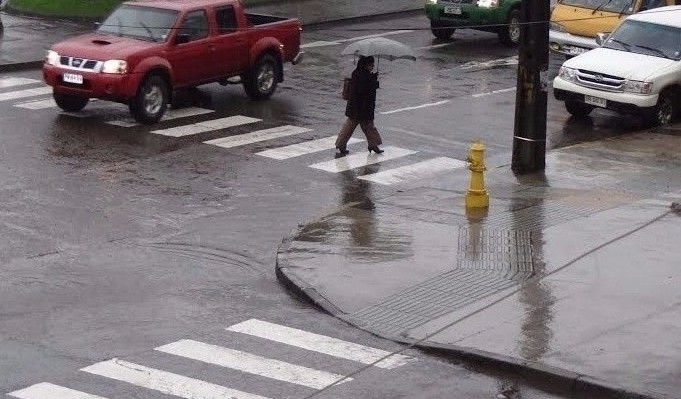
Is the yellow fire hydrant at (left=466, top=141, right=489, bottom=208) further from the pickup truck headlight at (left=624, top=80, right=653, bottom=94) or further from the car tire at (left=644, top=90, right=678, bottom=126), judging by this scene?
the car tire at (left=644, top=90, right=678, bottom=126)

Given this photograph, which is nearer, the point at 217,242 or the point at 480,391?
the point at 480,391

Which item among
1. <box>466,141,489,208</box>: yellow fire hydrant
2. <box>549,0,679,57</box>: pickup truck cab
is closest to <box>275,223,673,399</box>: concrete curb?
<box>466,141,489,208</box>: yellow fire hydrant

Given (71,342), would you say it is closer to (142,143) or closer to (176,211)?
(176,211)

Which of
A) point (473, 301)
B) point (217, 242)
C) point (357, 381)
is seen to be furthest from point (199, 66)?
point (357, 381)

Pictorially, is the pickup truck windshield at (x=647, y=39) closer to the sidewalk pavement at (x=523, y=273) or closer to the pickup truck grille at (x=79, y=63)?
the sidewalk pavement at (x=523, y=273)

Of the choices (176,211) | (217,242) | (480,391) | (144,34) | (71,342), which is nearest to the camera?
(480,391)

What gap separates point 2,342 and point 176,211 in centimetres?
555

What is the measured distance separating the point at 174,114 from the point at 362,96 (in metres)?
3.88

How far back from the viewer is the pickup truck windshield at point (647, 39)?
24969 mm

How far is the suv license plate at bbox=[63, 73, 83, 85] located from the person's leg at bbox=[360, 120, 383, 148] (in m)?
4.43

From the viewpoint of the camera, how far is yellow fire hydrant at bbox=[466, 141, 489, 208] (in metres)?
17.2

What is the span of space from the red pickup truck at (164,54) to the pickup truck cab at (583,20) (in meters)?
A: 6.70

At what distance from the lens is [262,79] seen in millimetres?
24891

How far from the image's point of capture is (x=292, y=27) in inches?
1000
